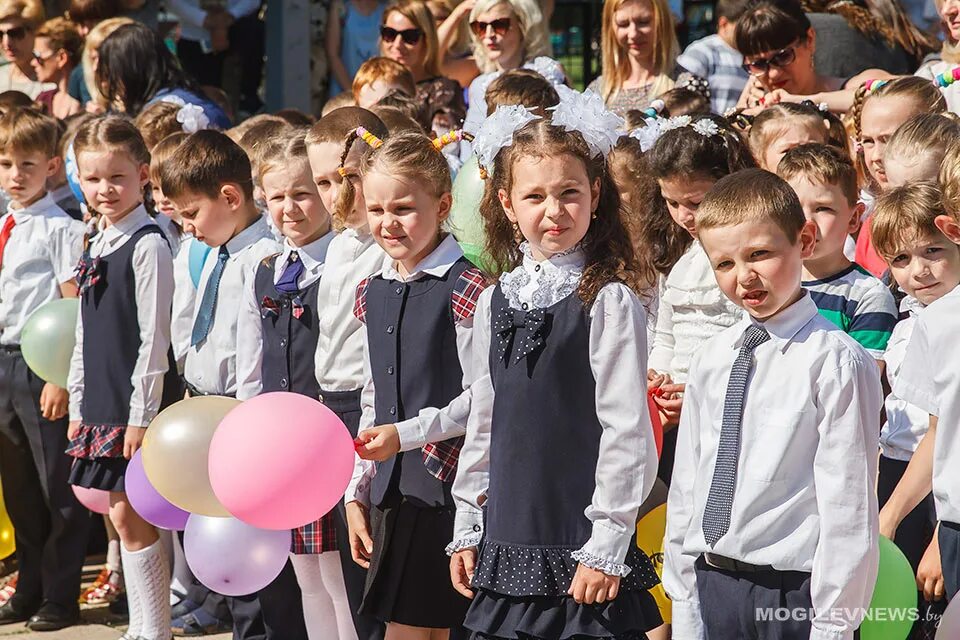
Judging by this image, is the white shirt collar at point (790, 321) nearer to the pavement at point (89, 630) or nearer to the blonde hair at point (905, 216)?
the blonde hair at point (905, 216)

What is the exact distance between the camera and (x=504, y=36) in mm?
6664

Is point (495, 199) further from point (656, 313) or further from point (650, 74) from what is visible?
point (650, 74)

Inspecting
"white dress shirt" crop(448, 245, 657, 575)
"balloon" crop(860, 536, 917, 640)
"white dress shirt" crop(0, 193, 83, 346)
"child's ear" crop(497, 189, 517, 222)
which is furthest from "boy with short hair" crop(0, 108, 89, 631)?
"balloon" crop(860, 536, 917, 640)

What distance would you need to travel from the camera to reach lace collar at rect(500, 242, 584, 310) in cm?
335

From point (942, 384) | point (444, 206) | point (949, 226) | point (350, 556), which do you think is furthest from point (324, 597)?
point (949, 226)

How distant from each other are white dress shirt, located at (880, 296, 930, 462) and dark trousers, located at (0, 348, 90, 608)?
3.52m

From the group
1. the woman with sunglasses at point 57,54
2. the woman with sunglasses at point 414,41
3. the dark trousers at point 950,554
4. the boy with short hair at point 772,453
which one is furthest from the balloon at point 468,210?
the woman with sunglasses at point 57,54

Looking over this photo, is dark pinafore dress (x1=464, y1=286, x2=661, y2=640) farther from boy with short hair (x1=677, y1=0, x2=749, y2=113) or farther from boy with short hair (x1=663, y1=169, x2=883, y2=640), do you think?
boy with short hair (x1=677, y1=0, x2=749, y2=113)

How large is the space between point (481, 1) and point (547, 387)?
384cm

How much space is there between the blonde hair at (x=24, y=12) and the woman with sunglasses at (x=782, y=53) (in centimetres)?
493

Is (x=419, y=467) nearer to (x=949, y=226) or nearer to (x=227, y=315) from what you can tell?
(x=227, y=315)

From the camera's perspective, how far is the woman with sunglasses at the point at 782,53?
216 inches

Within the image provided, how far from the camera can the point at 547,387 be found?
10.8 ft

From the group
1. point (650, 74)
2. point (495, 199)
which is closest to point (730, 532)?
point (495, 199)
